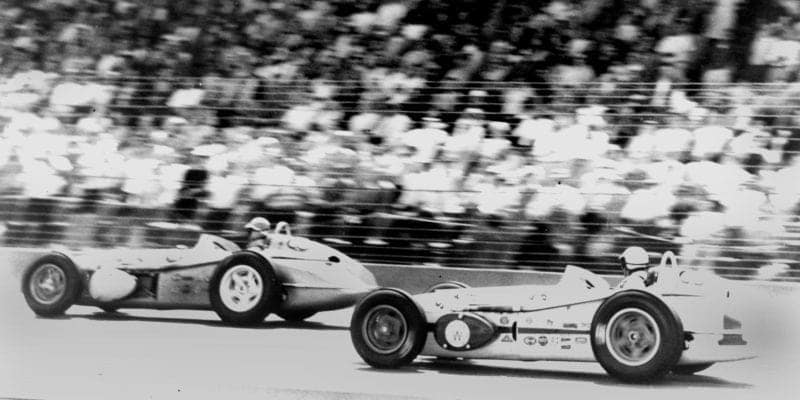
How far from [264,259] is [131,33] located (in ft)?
4.18

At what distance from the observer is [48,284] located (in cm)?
414

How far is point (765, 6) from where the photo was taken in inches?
142

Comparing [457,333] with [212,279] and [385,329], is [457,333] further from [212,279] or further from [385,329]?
[212,279]

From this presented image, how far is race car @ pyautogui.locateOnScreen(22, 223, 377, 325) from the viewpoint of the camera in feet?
12.5

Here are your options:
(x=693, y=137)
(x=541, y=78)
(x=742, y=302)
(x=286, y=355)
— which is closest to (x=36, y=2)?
(x=286, y=355)

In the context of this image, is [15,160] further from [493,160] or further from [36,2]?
[493,160]

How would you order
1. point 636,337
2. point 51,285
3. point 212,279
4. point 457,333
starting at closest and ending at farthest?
1. point 636,337
2. point 457,333
3. point 212,279
4. point 51,285

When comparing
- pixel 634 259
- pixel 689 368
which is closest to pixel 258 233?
pixel 634 259

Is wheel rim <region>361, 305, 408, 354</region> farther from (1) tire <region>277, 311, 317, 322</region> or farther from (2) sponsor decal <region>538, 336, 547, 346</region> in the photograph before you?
(2) sponsor decal <region>538, 336, 547, 346</region>

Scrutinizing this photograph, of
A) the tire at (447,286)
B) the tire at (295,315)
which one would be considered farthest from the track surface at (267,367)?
the tire at (447,286)

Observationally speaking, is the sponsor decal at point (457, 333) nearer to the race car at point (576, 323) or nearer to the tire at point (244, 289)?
the race car at point (576, 323)

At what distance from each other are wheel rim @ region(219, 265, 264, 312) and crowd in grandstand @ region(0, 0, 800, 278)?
0.21 metres

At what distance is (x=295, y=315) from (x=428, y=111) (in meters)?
0.97

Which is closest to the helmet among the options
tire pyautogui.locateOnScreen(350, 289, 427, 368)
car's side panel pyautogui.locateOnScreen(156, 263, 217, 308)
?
car's side panel pyautogui.locateOnScreen(156, 263, 217, 308)
